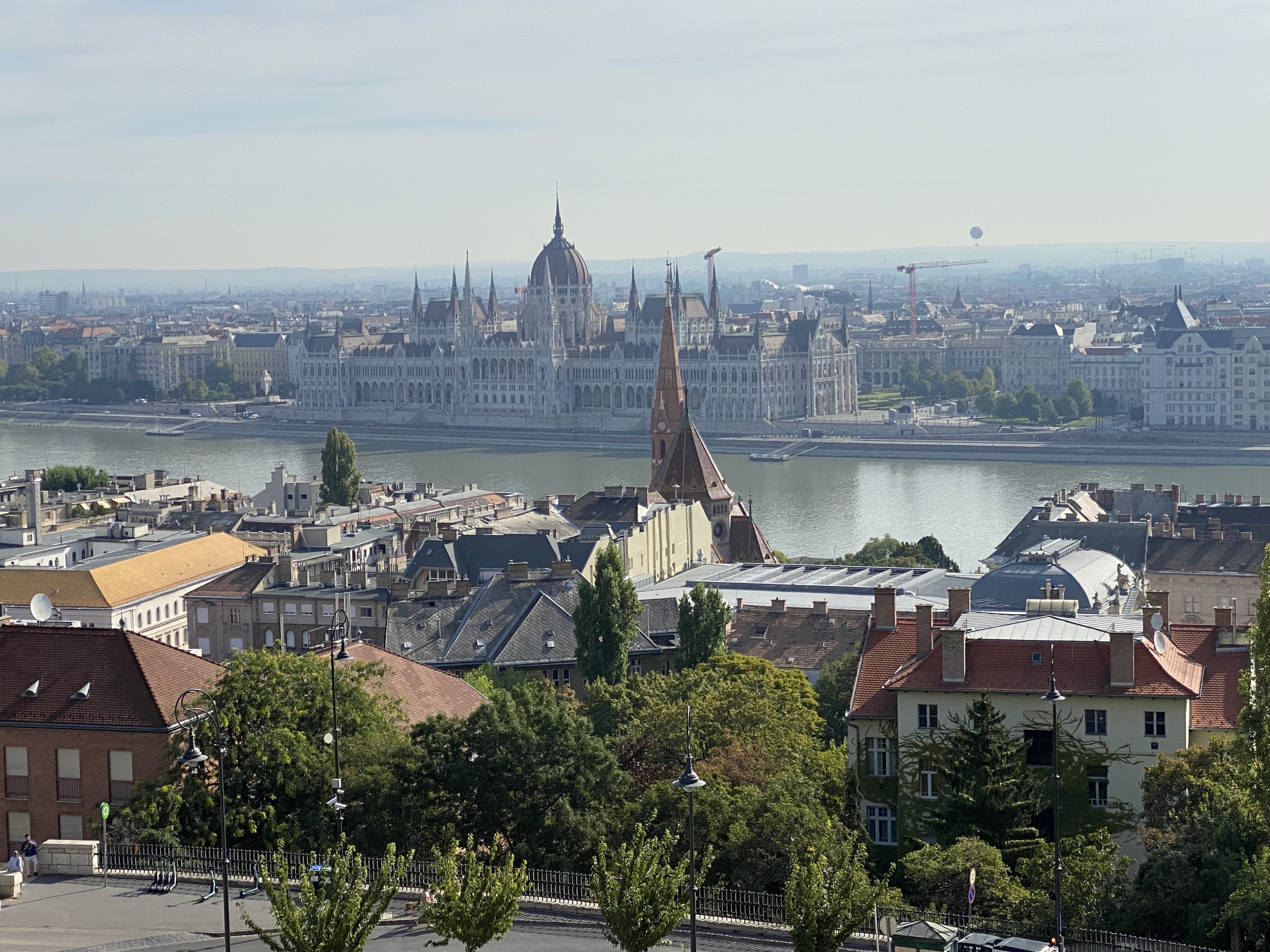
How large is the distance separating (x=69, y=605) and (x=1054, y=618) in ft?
50.2

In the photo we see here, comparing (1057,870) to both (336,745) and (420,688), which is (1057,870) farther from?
(420,688)

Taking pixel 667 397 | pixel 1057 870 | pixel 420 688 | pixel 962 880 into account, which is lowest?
pixel 962 880

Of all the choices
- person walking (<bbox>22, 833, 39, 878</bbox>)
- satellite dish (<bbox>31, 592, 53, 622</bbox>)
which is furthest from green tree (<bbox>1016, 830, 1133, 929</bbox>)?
satellite dish (<bbox>31, 592, 53, 622</bbox>)

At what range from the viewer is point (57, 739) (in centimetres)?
1454

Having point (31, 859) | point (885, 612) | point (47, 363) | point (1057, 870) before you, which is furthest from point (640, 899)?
point (47, 363)

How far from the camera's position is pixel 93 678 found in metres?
14.7

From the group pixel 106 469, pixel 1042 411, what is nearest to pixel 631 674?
pixel 106 469

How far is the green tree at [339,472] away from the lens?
1738 inches

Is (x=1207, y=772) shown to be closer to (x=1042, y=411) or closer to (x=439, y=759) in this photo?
(x=439, y=759)

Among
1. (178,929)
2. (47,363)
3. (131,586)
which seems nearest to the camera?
(178,929)

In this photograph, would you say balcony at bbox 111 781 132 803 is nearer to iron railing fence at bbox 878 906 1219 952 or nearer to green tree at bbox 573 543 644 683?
iron railing fence at bbox 878 906 1219 952

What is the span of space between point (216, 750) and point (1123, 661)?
20.9ft

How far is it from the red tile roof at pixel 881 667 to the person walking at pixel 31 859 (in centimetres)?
601

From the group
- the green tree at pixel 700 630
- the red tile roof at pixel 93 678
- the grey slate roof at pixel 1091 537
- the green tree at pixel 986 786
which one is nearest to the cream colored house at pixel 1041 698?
the green tree at pixel 986 786
